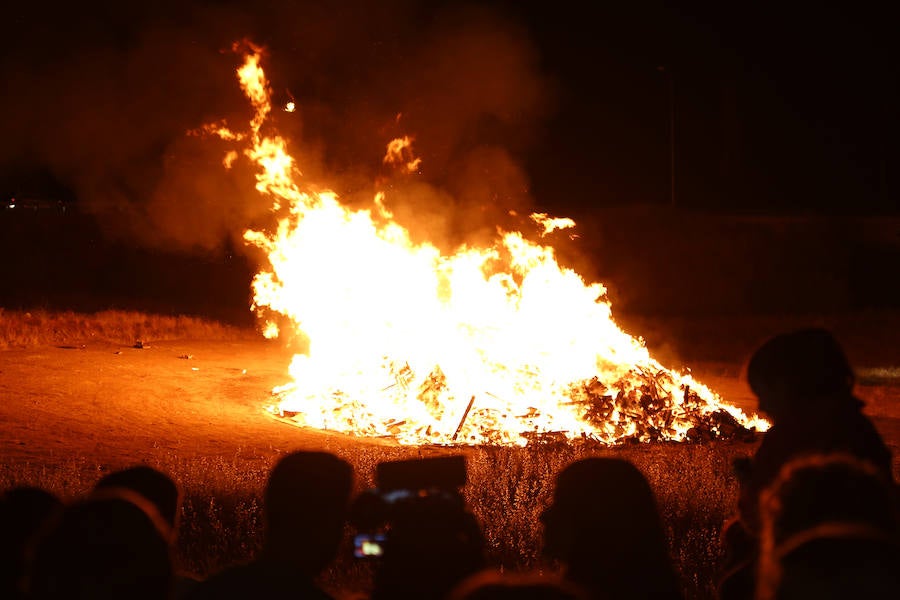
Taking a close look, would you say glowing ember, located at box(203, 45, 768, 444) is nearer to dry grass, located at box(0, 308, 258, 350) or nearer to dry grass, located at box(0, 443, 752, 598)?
dry grass, located at box(0, 443, 752, 598)

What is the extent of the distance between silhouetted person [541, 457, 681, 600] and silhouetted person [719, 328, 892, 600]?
2.24ft

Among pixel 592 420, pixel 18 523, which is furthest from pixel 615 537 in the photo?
pixel 592 420

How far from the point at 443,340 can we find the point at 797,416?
9971mm

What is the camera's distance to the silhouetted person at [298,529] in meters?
2.79

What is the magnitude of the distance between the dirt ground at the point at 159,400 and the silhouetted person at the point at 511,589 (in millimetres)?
8356

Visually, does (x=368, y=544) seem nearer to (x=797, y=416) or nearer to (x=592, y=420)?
(x=797, y=416)

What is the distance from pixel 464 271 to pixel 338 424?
3081 mm

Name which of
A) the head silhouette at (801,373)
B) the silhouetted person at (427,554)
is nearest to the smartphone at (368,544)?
the silhouetted person at (427,554)

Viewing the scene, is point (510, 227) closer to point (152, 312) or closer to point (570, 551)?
point (152, 312)

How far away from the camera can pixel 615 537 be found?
2889 mm

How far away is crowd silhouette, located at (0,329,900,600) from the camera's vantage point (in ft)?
7.19

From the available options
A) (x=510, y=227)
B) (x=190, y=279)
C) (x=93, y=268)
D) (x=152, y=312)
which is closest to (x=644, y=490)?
(x=510, y=227)

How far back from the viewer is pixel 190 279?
33.9 meters

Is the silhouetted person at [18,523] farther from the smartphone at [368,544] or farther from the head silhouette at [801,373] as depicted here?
the head silhouette at [801,373]
